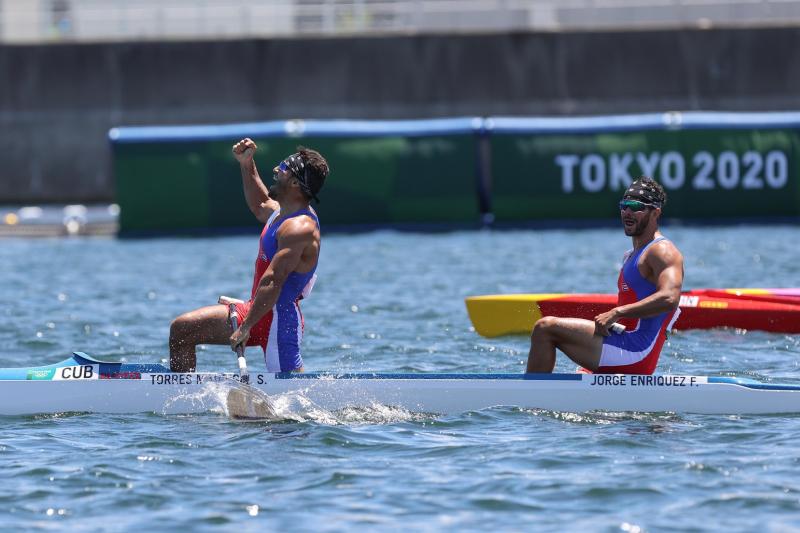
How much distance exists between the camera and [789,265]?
17.8m

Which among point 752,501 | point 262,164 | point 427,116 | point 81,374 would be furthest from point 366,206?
point 752,501

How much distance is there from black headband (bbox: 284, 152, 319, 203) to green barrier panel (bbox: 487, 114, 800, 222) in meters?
13.3

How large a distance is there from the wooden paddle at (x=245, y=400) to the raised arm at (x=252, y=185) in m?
0.73

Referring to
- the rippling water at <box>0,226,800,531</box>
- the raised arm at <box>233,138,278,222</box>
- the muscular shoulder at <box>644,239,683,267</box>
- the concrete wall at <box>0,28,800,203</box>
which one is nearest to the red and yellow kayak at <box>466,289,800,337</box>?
the rippling water at <box>0,226,800,531</box>

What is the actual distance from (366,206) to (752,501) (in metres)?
15.1

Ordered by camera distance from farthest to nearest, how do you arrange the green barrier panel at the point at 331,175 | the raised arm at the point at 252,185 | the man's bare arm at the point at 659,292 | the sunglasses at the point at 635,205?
the green barrier panel at the point at 331,175 → the raised arm at the point at 252,185 → the sunglasses at the point at 635,205 → the man's bare arm at the point at 659,292

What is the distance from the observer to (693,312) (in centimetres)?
1345

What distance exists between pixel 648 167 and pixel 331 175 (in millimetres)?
4660

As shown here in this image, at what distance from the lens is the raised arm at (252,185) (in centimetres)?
941

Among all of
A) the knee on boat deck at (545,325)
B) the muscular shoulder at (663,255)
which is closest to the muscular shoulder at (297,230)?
the knee on boat deck at (545,325)

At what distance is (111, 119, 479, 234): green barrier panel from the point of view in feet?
71.9

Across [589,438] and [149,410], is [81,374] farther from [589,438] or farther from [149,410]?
[589,438]

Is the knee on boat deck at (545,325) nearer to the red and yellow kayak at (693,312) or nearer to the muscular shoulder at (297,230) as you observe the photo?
the muscular shoulder at (297,230)

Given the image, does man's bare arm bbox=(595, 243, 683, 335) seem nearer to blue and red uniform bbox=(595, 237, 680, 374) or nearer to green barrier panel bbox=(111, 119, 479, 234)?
blue and red uniform bbox=(595, 237, 680, 374)
